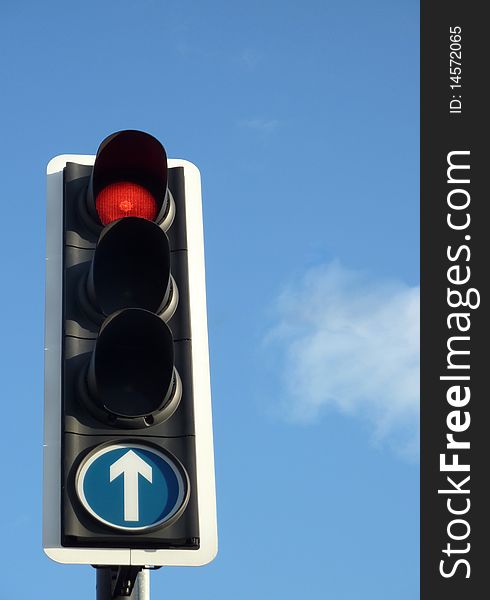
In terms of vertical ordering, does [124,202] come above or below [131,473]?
above

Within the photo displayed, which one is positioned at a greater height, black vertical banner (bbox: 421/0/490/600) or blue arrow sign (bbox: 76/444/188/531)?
black vertical banner (bbox: 421/0/490/600)

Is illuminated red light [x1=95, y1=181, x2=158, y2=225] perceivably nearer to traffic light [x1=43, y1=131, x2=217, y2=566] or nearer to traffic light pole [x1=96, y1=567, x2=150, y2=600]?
traffic light [x1=43, y1=131, x2=217, y2=566]

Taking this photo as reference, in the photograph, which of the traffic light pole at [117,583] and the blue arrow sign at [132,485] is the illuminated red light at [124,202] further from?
the traffic light pole at [117,583]

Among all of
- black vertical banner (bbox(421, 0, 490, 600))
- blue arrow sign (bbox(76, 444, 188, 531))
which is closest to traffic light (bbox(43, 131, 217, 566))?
blue arrow sign (bbox(76, 444, 188, 531))

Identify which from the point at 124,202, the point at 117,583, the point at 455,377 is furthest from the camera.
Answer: the point at 455,377

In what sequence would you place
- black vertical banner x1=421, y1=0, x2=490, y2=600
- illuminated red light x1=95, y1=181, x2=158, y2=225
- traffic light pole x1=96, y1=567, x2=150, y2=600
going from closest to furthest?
traffic light pole x1=96, y1=567, x2=150, y2=600 < illuminated red light x1=95, y1=181, x2=158, y2=225 < black vertical banner x1=421, y1=0, x2=490, y2=600

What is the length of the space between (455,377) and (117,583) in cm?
290

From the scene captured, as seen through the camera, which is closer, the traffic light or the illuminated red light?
the traffic light

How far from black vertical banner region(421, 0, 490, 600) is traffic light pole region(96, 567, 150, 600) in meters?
2.53

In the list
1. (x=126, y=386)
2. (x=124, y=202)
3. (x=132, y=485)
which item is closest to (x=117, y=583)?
(x=132, y=485)

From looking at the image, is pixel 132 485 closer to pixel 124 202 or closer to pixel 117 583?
pixel 117 583

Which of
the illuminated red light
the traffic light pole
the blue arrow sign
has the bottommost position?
the traffic light pole

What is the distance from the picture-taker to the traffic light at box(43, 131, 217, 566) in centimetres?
333

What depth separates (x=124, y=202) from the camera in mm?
3908
